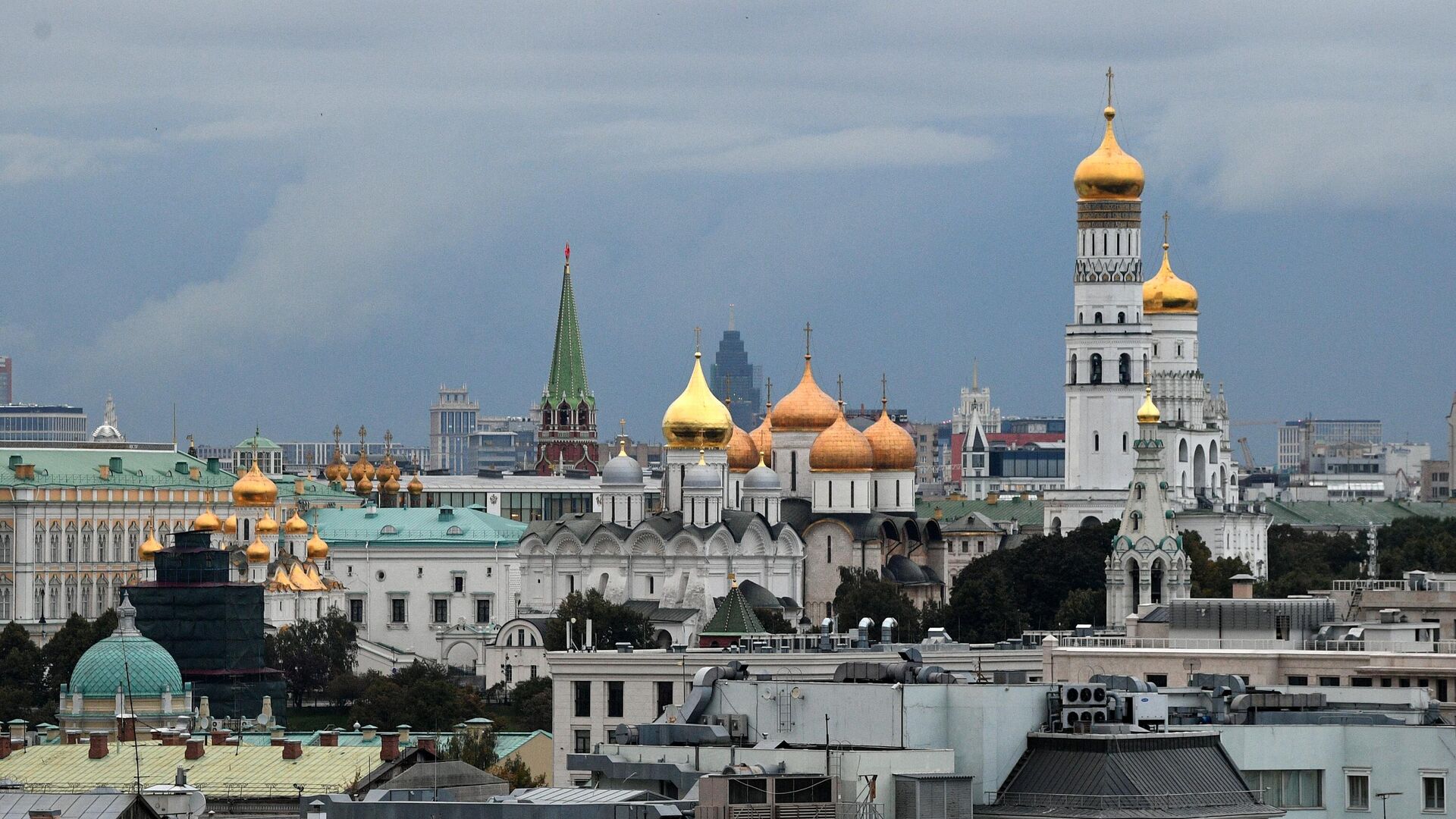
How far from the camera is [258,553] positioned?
131 metres

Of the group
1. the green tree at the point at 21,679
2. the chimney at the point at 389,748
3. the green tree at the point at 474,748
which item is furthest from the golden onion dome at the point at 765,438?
the chimney at the point at 389,748

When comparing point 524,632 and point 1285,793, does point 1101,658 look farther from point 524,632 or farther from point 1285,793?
point 524,632

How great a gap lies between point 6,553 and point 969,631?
1777 inches

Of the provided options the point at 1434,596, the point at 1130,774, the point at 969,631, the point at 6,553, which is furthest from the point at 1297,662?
the point at 6,553

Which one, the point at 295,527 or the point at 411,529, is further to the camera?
the point at 411,529

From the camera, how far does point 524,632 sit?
122m


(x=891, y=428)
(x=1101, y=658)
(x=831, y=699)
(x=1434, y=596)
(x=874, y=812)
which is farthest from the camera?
(x=891, y=428)

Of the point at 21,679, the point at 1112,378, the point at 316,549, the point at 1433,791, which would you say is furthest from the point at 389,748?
the point at 1112,378

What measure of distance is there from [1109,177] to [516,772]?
85.4 metres

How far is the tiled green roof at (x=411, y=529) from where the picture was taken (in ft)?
468

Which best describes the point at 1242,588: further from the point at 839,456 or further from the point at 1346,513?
the point at 1346,513

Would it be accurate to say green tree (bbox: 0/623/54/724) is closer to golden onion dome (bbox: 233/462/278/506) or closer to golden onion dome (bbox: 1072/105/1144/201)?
golden onion dome (bbox: 233/462/278/506)

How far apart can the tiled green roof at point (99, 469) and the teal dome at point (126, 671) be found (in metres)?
66.9

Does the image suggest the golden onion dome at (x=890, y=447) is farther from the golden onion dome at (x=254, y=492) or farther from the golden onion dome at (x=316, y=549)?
the golden onion dome at (x=254, y=492)
